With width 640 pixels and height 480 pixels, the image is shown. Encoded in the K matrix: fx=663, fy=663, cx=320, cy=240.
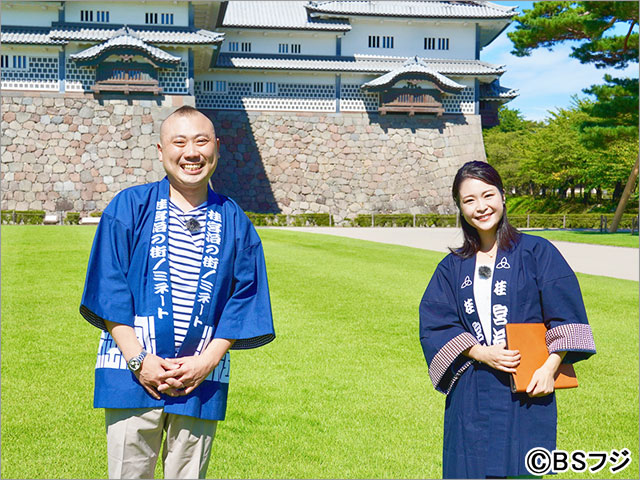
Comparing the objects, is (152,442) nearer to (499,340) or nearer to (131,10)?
(499,340)

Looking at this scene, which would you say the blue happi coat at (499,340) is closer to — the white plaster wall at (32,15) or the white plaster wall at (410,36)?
the white plaster wall at (32,15)

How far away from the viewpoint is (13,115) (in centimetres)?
2802

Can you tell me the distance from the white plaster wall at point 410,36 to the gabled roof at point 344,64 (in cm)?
46

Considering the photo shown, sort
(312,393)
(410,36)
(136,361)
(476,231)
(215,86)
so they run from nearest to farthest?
(136,361)
(476,231)
(312,393)
(215,86)
(410,36)

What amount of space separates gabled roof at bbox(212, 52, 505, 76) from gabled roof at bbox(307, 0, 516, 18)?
2.13 meters

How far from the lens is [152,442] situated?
2.69m

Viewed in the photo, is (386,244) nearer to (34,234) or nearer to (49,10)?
(34,234)

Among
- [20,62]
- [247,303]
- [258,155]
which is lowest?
[247,303]

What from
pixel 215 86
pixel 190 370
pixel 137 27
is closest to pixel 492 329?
pixel 190 370

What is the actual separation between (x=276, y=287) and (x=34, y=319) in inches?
161

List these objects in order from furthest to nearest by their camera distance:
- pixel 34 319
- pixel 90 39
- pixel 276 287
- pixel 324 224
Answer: pixel 324 224 < pixel 90 39 < pixel 276 287 < pixel 34 319

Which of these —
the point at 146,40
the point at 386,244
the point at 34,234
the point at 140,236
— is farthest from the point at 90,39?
the point at 140,236

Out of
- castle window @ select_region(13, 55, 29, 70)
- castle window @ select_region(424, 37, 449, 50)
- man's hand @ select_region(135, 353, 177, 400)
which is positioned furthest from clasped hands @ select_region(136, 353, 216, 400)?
castle window @ select_region(424, 37, 449, 50)

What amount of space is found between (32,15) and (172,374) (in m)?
29.4
